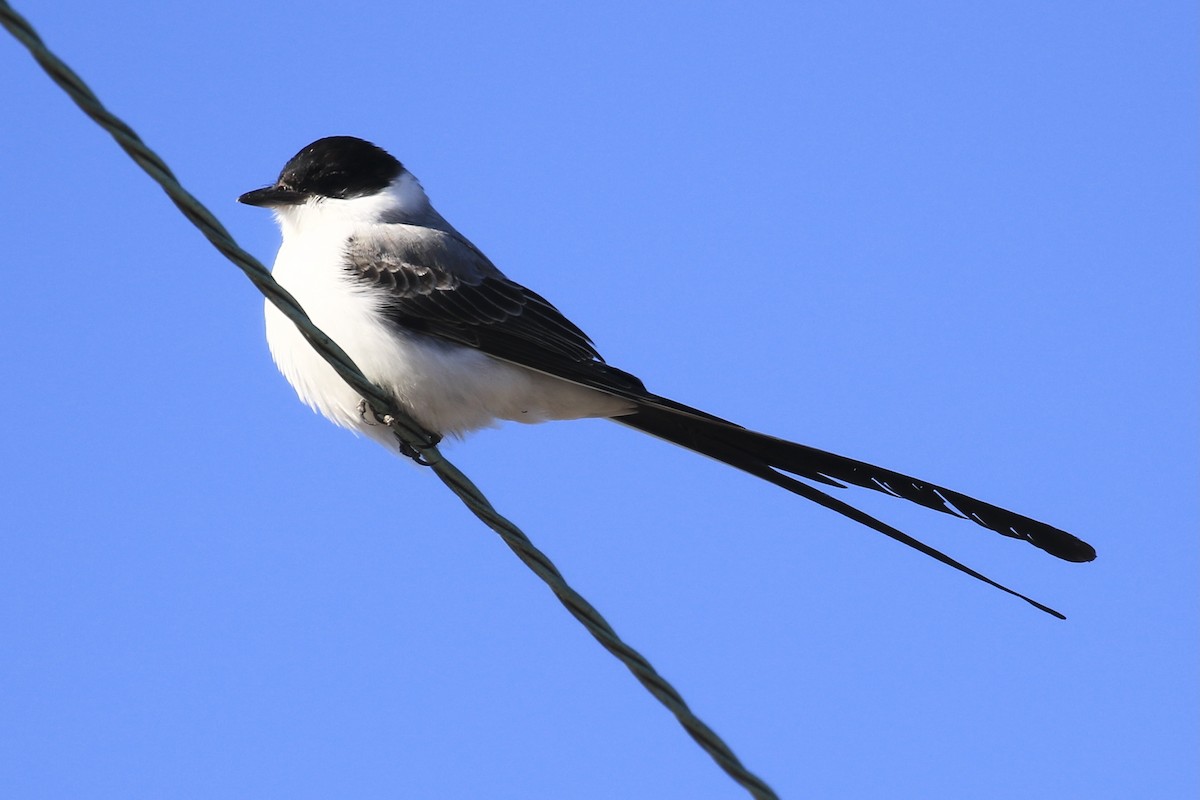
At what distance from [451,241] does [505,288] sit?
0.93ft

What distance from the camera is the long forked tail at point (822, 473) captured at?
3.43 m

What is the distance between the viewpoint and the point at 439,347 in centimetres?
452

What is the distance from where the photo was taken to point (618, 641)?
2457 millimetres

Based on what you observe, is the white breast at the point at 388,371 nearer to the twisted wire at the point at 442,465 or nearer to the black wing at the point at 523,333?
the black wing at the point at 523,333

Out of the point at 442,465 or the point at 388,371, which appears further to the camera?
the point at 388,371

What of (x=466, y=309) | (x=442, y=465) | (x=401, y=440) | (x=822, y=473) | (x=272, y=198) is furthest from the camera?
(x=272, y=198)

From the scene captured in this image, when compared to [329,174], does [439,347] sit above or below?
below

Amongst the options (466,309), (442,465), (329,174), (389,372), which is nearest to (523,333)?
(466,309)

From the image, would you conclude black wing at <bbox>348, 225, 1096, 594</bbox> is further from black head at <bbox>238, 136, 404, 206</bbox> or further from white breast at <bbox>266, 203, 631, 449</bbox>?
black head at <bbox>238, 136, 404, 206</bbox>

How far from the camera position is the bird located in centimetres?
436

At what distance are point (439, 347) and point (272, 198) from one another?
1.12 metres

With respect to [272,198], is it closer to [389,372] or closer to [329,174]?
[329,174]

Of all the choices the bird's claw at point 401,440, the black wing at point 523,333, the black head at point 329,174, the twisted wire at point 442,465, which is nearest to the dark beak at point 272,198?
the black head at point 329,174

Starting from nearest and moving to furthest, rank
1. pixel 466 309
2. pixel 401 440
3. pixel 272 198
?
pixel 401 440
pixel 466 309
pixel 272 198
